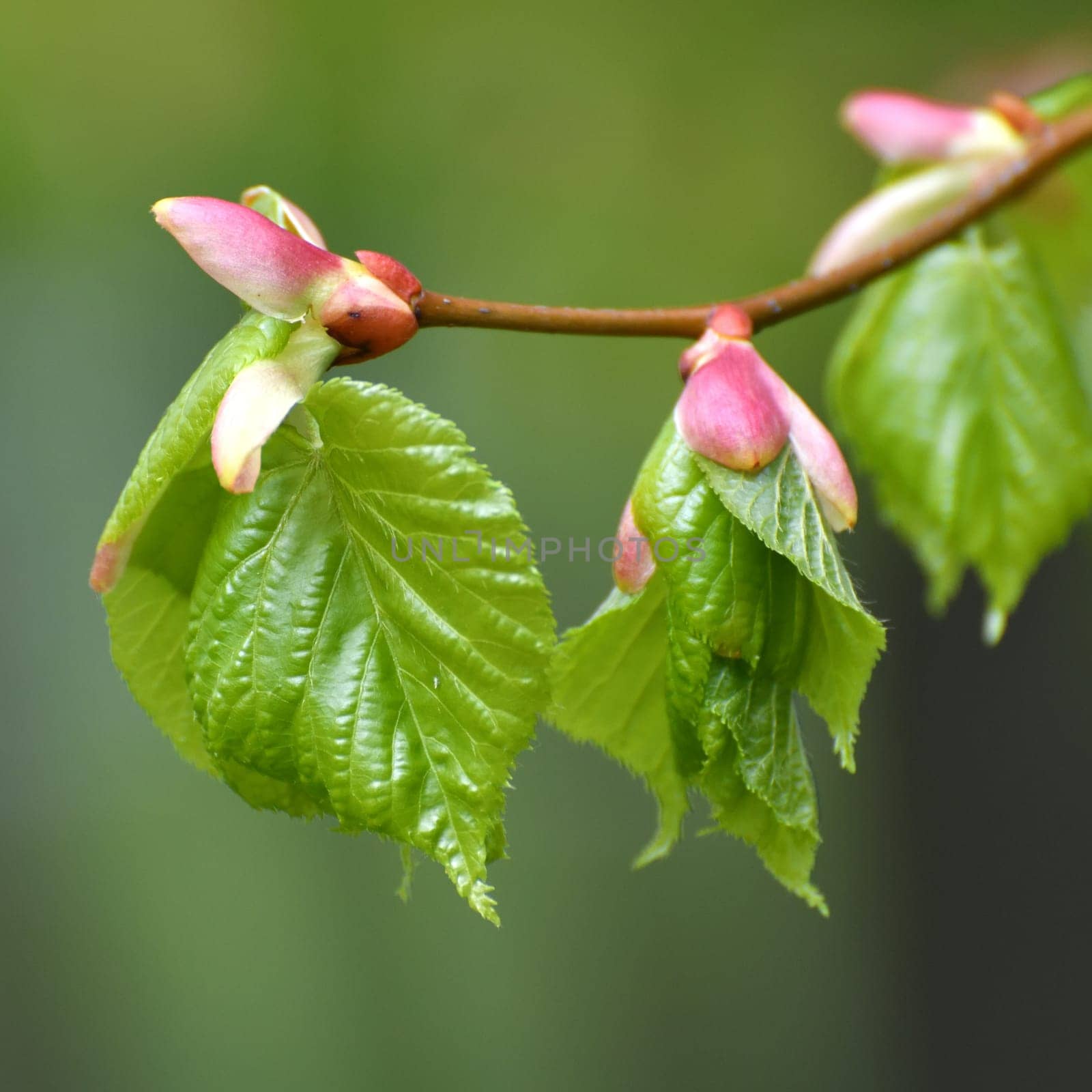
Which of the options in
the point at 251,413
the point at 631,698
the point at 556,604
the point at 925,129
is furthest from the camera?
the point at 556,604

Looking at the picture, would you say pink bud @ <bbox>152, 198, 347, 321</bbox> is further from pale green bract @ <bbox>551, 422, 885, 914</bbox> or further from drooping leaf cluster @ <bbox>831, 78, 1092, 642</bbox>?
drooping leaf cluster @ <bbox>831, 78, 1092, 642</bbox>

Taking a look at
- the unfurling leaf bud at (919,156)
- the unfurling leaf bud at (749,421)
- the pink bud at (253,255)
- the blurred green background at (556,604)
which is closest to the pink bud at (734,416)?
the unfurling leaf bud at (749,421)

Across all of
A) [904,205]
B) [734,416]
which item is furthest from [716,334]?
[904,205]

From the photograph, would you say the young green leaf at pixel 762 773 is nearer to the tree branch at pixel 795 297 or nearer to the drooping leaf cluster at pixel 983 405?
the tree branch at pixel 795 297

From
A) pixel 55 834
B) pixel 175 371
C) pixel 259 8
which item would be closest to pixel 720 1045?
pixel 55 834

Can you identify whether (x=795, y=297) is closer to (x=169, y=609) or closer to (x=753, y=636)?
(x=753, y=636)

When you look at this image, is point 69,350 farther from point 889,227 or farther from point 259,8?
point 889,227

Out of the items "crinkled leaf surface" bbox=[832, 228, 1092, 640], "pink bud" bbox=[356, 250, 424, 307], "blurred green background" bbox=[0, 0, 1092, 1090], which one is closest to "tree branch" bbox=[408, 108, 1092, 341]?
"pink bud" bbox=[356, 250, 424, 307]
